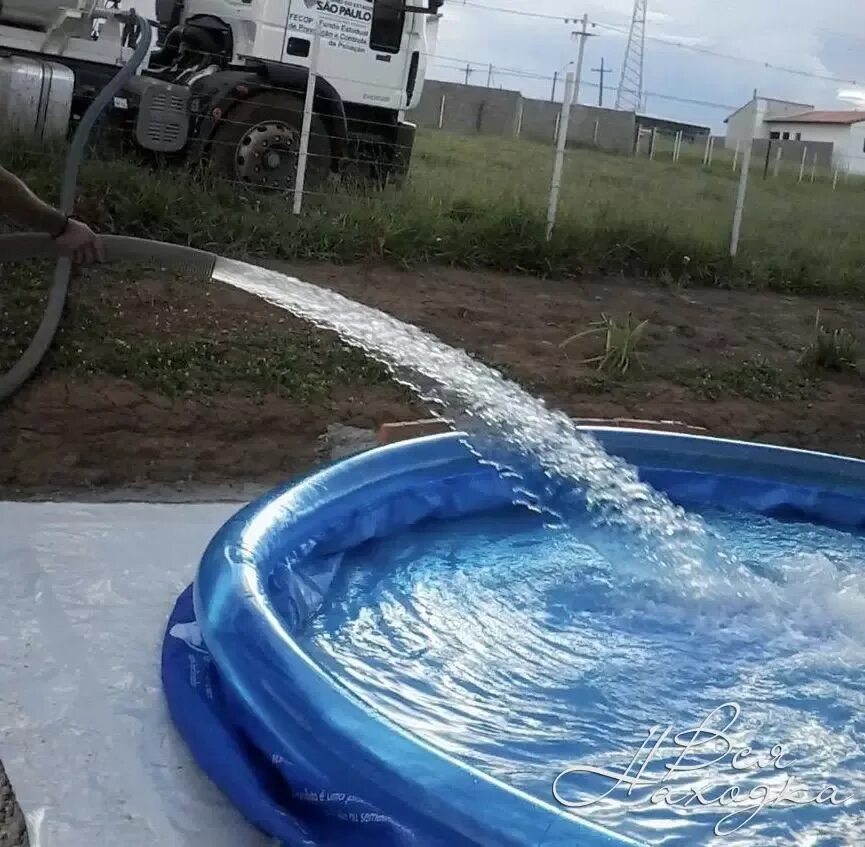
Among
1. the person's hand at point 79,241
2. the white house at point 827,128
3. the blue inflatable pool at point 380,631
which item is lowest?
the blue inflatable pool at point 380,631

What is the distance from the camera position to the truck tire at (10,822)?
2.18 metres

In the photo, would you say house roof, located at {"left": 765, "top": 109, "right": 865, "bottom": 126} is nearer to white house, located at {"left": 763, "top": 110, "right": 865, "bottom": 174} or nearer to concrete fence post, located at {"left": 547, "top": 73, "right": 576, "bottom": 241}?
white house, located at {"left": 763, "top": 110, "right": 865, "bottom": 174}

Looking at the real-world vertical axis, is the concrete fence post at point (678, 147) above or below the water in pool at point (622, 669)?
above

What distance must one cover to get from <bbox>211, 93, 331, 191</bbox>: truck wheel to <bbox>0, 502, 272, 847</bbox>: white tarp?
438 cm

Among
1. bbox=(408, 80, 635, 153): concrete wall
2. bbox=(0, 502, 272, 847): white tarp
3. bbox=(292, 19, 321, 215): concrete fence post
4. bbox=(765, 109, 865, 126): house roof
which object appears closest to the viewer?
bbox=(0, 502, 272, 847): white tarp

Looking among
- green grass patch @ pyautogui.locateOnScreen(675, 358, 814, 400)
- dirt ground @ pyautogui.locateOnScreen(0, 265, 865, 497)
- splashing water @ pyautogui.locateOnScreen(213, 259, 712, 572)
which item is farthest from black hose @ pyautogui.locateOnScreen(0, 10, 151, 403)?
green grass patch @ pyautogui.locateOnScreen(675, 358, 814, 400)

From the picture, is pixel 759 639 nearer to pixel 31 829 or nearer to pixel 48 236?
pixel 31 829

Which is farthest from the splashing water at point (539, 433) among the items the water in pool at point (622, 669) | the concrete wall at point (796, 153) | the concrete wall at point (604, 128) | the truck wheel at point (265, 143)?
the concrete wall at point (796, 153)

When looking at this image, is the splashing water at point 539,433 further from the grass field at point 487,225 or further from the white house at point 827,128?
the white house at point 827,128

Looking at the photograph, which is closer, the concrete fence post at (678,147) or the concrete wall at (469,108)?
the concrete fence post at (678,147)

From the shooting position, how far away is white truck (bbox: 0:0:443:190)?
24.9ft

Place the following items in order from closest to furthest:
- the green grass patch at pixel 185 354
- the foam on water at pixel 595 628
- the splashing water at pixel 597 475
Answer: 1. the foam on water at pixel 595 628
2. the splashing water at pixel 597 475
3. the green grass patch at pixel 185 354

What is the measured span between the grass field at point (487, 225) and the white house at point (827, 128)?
32.4 m

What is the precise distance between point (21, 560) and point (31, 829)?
1.38 meters
